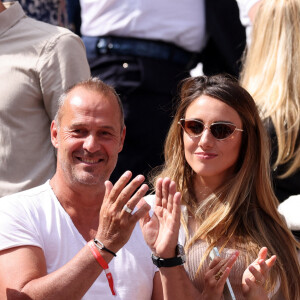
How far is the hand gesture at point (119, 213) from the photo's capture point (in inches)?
121

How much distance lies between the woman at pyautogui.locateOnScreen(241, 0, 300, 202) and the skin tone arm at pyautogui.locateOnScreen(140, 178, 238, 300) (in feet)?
3.48

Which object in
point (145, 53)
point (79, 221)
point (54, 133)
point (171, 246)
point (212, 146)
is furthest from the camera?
point (145, 53)

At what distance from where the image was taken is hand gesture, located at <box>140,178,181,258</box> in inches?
128

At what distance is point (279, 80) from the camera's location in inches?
175

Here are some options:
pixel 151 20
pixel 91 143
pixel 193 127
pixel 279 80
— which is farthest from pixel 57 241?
pixel 151 20

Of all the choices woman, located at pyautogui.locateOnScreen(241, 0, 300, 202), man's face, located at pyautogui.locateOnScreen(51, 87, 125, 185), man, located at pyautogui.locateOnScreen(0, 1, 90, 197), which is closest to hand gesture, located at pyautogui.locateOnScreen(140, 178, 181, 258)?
man's face, located at pyautogui.locateOnScreen(51, 87, 125, 185)

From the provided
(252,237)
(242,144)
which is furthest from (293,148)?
(252,237)

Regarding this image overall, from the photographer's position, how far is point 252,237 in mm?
3734

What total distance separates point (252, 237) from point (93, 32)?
5.79 feet

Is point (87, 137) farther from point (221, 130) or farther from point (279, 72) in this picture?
point (279, 72)

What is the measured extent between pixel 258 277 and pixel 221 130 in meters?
0.81

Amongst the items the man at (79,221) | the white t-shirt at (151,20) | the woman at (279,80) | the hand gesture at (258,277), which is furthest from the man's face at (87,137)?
the white t-shirt at (151,20)

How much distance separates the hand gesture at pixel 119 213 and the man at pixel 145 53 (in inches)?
65.3

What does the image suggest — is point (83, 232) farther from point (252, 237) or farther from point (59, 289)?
point (252, 237)
